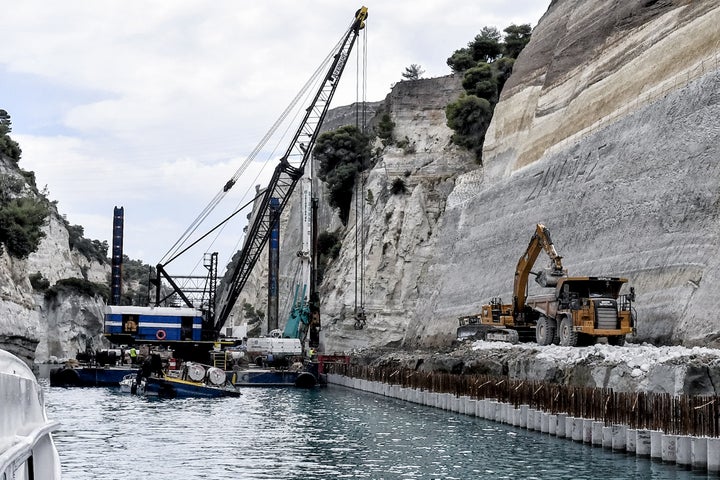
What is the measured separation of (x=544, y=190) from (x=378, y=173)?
1340 inches

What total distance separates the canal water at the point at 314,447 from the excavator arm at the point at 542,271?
292 inches

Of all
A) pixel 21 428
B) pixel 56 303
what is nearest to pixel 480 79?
pixel 56 303

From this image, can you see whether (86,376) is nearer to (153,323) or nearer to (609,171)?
(153,323)

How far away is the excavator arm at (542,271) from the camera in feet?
137

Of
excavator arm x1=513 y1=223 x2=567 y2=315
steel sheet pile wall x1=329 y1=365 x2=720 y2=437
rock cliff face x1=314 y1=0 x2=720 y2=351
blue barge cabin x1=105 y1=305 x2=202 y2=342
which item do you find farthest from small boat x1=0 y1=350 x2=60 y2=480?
blue barge cabin x1=105 y1=305 x2=202 y2=342

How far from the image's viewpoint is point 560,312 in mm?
39000

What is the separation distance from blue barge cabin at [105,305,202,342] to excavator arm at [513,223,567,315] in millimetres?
35745

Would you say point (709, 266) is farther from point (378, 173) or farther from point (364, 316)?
point (378, 173)

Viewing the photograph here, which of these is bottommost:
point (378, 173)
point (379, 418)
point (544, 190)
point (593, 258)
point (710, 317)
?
point (379, 418)

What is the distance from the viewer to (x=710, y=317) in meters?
33.0

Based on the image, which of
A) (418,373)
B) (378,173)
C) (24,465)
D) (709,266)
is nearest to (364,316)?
(378,173)

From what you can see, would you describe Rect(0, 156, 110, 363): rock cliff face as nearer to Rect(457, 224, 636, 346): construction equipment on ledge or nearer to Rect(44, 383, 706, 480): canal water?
Rect(44, 383, 706, 480): canal water

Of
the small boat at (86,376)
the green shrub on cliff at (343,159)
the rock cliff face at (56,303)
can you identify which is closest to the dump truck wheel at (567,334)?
the small boat at (86,376)

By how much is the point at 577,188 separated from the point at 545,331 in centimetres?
1082
